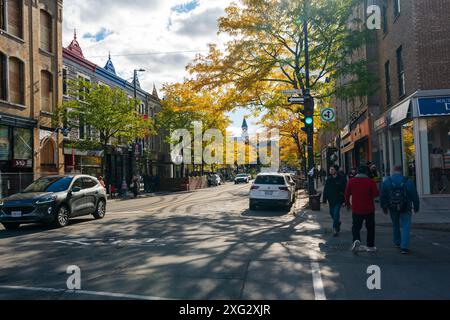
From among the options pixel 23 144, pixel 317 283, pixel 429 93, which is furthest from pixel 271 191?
pixel 23 144

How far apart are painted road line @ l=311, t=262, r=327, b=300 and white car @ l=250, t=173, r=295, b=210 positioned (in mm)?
10524

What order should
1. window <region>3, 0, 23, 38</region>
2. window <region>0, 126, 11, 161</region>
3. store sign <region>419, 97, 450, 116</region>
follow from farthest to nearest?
window <region>3, 0, 23, 38</region> < window <region>0, 126, 11, 161</region> < store sign <region>419, 97, 450, 116</region>

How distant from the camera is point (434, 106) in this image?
15.8 metres

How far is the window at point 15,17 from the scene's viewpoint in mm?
24453

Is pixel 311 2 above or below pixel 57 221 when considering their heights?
above

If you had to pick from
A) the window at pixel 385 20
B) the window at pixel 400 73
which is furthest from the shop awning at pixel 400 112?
the window at pixel 385 20

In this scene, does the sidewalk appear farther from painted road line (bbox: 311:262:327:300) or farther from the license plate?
the license plate

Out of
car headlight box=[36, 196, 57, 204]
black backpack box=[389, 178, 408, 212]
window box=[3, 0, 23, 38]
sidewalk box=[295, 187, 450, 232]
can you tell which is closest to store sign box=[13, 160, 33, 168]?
window box=[3, 0, 23, 38]

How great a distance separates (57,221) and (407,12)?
14949 mm

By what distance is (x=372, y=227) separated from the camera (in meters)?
8.66

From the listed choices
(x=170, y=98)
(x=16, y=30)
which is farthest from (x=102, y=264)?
(x=170, y=98)

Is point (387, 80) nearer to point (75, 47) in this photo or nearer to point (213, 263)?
Answer: point (213, 263)

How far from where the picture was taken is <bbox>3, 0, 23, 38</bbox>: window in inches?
963
